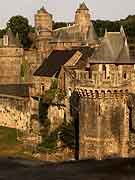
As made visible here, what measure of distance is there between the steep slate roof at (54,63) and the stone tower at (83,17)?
26.3 meters

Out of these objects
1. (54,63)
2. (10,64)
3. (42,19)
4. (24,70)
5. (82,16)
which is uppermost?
(82,16)

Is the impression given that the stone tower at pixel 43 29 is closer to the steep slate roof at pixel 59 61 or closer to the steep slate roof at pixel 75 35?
the steep slate roof at pixel 75 35

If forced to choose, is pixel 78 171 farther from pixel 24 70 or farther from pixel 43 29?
pixel 43 29

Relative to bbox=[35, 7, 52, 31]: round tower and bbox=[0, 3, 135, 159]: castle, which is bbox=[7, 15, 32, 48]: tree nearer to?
bbox=[35, 7, 52, 31]: round tower

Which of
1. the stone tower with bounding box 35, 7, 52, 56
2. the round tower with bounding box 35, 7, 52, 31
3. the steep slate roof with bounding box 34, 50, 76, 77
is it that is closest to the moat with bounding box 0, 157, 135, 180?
the steep slate roof with bounding box 34, 50, 76, 77

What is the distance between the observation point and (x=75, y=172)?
10.6m

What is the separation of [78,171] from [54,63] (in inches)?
1500

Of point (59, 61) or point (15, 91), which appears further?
point (15, 91)

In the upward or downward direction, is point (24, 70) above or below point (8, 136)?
above

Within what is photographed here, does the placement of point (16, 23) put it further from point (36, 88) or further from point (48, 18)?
point (36, 88)

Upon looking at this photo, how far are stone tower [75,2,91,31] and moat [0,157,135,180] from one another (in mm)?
65068

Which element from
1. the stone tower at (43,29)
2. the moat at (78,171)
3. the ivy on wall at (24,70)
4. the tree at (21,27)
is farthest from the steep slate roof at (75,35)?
the moat at (78,171)

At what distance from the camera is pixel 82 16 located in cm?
7731

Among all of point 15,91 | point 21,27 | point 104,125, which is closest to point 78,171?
point 104,125
